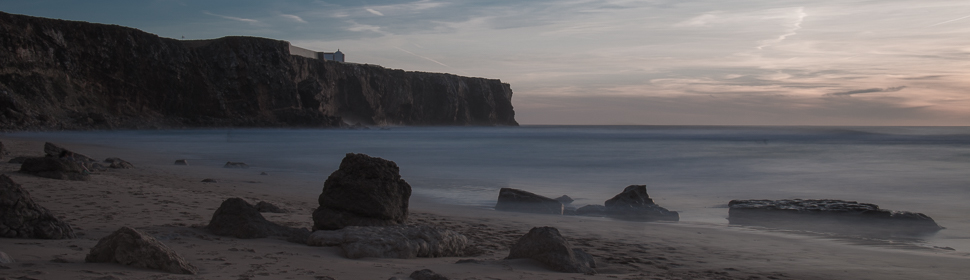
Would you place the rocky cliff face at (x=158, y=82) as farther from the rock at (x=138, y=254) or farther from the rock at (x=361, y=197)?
the rock at (x=138, y=254)

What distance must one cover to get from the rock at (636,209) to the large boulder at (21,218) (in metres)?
6.05

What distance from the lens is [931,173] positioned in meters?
17.6

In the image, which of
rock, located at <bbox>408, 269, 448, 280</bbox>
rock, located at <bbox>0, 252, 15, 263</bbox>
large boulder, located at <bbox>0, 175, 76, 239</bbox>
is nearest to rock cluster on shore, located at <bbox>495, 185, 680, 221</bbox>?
rock, located at <bbox>408, 269, 448, 280</bbox>

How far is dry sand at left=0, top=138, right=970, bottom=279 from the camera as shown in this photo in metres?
3.74

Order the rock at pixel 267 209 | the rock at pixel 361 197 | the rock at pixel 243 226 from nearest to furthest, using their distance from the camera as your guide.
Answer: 1. the rock at pixel 243 226
2. the rock at pixel 361 197
3. the rock at pixel 267 209

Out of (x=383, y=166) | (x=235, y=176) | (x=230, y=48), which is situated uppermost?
(x=230, y=48)

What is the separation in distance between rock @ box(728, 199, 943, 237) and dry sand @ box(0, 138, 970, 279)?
2.49ft

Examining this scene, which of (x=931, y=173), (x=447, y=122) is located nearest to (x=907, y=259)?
(x=931, y=173)

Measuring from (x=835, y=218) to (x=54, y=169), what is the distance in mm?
10205

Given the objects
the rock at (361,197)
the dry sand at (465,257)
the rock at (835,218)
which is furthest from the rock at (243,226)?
the rock at (835,218)

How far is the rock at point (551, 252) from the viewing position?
14.1 feet

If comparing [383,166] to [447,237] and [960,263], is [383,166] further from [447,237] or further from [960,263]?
[960,263]

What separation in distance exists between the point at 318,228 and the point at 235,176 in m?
8.54

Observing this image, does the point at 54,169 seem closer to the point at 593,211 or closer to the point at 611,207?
the point at 593,211
